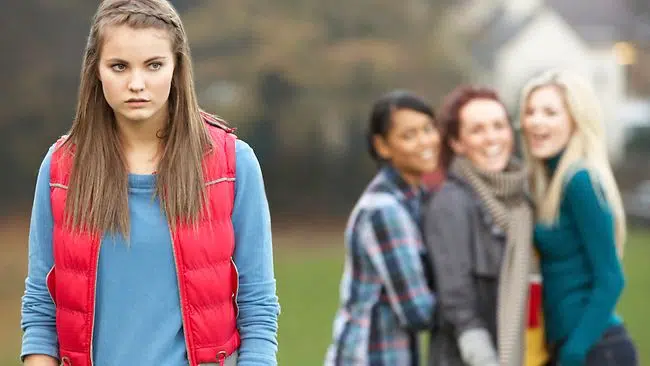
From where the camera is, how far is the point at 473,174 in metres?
3.50

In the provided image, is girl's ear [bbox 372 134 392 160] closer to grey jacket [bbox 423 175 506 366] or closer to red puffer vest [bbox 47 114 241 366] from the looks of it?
grey jacket [bbox 423 175 506 366]

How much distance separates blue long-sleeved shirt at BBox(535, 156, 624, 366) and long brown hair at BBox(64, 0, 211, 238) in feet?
5.23

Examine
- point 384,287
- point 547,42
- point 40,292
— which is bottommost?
point 384,287

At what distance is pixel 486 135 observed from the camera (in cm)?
355

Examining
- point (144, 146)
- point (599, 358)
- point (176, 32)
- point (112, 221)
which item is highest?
point (176, 32)

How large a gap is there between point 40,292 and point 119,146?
312mm

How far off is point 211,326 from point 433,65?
7.48 m

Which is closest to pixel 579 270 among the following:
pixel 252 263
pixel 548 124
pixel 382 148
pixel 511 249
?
pixel 511 249

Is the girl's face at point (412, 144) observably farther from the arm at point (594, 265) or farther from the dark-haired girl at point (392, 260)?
the arm at point (594, 265)

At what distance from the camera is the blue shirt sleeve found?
2080mm

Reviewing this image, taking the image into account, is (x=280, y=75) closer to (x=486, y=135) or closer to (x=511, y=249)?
(x=486, y=135)

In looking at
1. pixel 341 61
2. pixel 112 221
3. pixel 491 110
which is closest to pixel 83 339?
pixel 112 221

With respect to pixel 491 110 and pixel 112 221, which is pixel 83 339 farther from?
pixel 491 110

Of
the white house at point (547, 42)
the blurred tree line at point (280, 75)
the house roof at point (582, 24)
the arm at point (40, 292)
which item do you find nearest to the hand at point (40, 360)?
the arm at point (40, 292)
